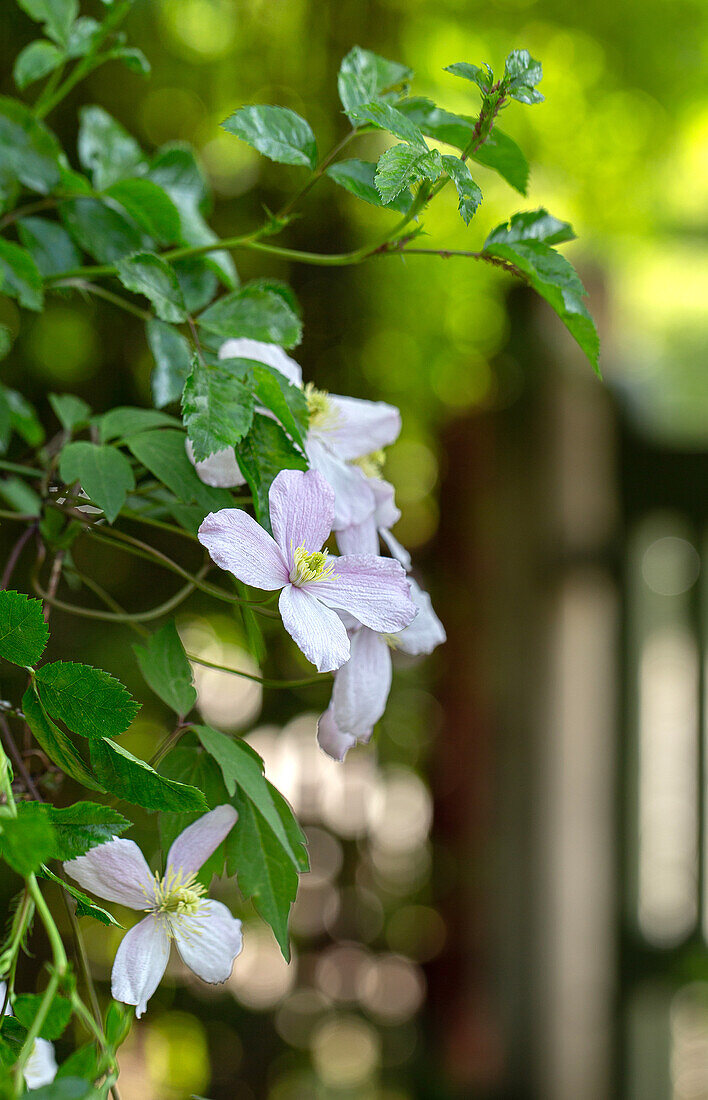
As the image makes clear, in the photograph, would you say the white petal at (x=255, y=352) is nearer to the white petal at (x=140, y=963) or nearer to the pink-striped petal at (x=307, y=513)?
the pink-striped petal at (x=307, y=513)

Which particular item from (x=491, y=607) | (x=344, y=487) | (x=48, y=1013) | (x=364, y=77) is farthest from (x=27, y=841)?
(x=491, y=607)

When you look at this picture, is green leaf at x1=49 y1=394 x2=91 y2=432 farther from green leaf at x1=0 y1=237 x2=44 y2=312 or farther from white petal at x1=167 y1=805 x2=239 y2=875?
white petal at x1=167 y1=805 x2=239 y2=875

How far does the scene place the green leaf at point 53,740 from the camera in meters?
0.26

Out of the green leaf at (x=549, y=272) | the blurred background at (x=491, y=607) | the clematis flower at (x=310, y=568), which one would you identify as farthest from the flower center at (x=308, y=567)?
the blurred background at (x=491, y=607)

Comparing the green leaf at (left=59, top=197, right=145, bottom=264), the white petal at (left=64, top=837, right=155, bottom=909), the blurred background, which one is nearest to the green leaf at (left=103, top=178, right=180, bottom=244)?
the green leaf at (left=59, top=197, right=145, bottom=264)

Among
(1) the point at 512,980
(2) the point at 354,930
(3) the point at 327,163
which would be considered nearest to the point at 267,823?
(3) the point at 327,163

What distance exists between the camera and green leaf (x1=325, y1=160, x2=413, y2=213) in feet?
0.98

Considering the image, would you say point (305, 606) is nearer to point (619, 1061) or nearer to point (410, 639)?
point (410, 639)

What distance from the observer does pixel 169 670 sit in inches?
12.0

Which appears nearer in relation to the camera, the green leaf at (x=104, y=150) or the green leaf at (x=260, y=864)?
the green leaf at (x=260, y=864)

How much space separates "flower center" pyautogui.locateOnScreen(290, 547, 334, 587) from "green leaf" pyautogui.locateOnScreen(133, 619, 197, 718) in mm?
54

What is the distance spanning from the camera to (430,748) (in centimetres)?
191

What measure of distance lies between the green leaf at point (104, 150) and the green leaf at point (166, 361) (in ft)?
0.27

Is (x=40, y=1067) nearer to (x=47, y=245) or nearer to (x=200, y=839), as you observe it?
(x=200, y=839)
